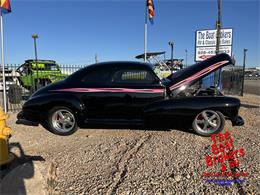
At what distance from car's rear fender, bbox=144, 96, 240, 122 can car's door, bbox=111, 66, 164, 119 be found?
249 mm

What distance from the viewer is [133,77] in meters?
4.74

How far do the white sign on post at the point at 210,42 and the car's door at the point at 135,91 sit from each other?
8.64 meters

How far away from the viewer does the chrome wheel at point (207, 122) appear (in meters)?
4.47

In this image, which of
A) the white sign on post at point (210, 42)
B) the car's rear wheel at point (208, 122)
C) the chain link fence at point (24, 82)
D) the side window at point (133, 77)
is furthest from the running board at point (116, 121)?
the white sign on post at point (210, 42)

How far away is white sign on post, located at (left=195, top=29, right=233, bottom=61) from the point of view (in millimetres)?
11914

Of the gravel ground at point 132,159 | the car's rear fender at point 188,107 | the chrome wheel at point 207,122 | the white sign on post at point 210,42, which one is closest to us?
the gravel ground at point 132,159

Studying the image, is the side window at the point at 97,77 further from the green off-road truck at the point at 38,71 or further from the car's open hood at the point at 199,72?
the green off-road truck at the point at 38,71

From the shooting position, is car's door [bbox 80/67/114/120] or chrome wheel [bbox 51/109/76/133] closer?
car's door [bbox 80/67/114/120]

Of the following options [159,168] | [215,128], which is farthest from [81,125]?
[215,128]

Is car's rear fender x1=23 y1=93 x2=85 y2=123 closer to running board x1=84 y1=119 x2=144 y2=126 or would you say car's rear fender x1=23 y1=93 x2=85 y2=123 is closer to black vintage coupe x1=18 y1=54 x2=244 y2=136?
black vintage coupe x1=18 y1=54 x2=244 y2=136

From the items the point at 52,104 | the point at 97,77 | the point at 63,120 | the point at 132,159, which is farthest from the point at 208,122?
the point at 52,104

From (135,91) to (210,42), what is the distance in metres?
9.33

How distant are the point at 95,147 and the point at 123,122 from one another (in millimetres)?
882

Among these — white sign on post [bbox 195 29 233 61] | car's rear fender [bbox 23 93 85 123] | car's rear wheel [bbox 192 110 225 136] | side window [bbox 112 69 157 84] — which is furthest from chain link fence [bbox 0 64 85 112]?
white sign on post [bbox 195 29 233 61]
